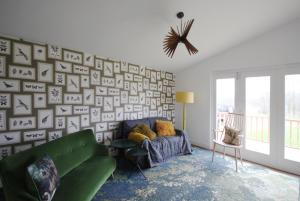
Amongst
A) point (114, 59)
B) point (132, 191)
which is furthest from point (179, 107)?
point (132, 191)

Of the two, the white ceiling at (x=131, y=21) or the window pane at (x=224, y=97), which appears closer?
the white ceiling at (x=131, y=21)

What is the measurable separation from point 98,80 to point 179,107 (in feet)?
8.62

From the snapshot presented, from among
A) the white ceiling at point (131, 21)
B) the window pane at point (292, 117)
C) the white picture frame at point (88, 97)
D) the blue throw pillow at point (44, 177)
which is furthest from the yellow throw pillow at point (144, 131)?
the window pane at point (292, 117)

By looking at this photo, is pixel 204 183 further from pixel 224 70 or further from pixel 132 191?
pixel 224 70

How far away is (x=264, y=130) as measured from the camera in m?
3.53

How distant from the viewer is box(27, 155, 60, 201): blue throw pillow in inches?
60.2

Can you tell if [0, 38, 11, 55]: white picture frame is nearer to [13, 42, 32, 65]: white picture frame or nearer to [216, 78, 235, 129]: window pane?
[13, 42, 32, 65]: white picture frame

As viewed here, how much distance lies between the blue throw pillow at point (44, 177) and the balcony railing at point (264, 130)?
3.71 m

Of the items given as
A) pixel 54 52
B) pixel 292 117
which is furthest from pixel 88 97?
pixel 292 117

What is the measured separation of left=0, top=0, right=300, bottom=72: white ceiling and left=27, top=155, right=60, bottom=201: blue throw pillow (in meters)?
1.73

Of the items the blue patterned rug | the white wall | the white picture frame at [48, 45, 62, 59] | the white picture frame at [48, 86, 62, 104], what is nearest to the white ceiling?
the white picture frame at [48, 45, 62, 59]

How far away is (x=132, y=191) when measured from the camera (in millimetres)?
2432

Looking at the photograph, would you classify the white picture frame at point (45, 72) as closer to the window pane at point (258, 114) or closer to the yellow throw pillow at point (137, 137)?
the yellow throw pillow at point (137, 137)

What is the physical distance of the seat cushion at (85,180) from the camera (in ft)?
5.56
